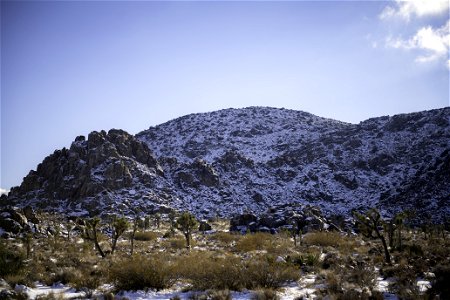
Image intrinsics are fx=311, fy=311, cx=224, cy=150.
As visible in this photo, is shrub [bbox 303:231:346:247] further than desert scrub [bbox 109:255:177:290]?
Yes

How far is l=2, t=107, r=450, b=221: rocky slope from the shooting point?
65.1m

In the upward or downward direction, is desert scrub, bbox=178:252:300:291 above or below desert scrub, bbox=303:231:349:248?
above

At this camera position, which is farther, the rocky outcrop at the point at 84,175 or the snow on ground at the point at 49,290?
the rocky outcrop at the point at 84,175

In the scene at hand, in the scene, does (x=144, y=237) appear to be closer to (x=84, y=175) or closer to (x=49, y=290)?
(x=49, y=290)

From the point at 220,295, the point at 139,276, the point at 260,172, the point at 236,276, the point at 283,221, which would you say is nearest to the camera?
the point at 220,295

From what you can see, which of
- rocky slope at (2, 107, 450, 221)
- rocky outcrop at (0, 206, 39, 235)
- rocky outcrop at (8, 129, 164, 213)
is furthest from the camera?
rocky slope at (2, 107, 450, 221)

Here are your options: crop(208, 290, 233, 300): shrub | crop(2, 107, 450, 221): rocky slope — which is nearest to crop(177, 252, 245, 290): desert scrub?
crop(208, 290, 233, 300): shrub

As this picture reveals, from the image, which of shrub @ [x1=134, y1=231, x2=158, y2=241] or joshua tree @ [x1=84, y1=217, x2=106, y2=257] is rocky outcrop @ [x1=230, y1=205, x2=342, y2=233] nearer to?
shrub @ [x1=134, y1=231, x2=158, y2=241]

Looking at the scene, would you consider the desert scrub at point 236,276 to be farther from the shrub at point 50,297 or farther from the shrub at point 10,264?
the shrub at point 10,264

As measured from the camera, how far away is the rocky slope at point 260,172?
6512cm

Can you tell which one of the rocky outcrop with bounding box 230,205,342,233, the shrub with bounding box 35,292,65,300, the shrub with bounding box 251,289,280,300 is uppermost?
the shrub with bounding box 35,292,65,300

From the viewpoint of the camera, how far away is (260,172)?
9281 cm

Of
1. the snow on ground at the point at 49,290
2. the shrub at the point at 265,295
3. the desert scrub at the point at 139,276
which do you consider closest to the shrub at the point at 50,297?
the snow on ground at the point at 49,290

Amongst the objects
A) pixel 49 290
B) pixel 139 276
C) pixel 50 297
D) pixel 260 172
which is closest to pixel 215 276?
pixel 139 276
